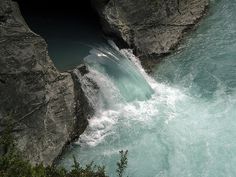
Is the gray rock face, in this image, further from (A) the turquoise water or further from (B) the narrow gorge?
(A) the turquoise water

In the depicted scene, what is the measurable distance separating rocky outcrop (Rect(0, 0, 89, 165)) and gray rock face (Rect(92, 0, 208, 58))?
4.57 metres

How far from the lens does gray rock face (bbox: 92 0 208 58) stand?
18.6 metres

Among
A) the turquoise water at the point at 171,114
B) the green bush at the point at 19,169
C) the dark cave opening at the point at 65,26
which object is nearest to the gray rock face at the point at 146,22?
the turquoise water at the point at 171,114

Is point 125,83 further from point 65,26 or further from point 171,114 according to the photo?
point 65,26

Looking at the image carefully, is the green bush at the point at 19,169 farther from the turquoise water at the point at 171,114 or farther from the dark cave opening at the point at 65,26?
the dark cave opening at the point at 65,26

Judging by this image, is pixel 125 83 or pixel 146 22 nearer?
pixel 125 83

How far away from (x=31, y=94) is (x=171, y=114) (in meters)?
4.82

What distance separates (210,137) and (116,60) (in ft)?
15.4

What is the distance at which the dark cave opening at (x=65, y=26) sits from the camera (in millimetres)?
17297

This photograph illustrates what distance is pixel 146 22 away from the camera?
19328 mm

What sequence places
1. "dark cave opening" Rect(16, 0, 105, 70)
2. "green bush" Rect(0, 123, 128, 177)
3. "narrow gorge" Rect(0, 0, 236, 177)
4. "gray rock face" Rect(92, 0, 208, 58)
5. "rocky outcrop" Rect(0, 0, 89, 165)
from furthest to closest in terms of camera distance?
"gray rock face" Rect(92, 0, 208, 58) → "dark cave opening" Rect(16, 0, 105, 70) → "narrow gorge" Rect(0, 0, 236, 177) → "rocky outcrop" Rect(0, 0, 89, 165) → "green bush" Rect(0, 123, 128, 177)

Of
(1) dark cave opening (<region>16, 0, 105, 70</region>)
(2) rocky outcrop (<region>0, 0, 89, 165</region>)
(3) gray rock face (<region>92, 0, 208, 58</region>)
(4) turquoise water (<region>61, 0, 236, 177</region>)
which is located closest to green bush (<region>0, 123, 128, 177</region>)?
(2) rocky outcrop (<region>0, 0, 89, 165</region>)

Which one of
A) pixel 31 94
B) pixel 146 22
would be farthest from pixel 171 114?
pixel 146 22

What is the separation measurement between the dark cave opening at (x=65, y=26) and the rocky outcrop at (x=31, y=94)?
213cm
